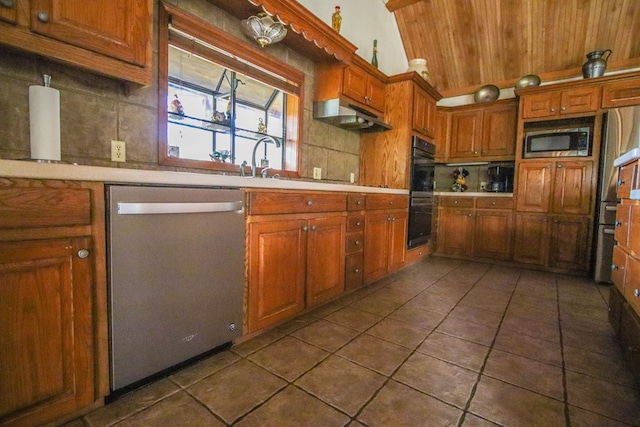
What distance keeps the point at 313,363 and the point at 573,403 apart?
1.07 metres

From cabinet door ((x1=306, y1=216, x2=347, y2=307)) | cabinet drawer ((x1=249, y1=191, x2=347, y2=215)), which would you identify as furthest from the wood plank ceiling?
cabinet door ((x1=306, y1=216, x2=347, y2=307))

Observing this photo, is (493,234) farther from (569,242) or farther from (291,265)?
(291,265)

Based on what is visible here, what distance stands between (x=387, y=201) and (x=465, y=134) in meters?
2.13

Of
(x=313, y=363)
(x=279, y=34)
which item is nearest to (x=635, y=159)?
(x=313, y=363)

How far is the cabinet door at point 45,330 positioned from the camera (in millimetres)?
838

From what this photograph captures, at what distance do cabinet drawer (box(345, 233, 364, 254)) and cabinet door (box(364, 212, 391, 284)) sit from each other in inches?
2.8

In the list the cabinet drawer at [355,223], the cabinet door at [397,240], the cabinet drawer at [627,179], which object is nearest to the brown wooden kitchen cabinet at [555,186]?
the cabinet door at [397,240]

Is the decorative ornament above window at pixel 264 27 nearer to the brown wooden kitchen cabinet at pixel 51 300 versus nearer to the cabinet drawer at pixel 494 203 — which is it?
the brown wooden kitchen cabinet at pixel 51 300

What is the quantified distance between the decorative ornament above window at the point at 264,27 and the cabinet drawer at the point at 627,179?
212 centimetres

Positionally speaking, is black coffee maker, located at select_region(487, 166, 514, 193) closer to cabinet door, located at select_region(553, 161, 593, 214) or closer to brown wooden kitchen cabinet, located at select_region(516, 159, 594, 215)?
brown wooden kitchen cabinet, located at select_region(516, 159, 594, 215)

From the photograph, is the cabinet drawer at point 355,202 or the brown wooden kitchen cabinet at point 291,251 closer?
the brown wooden kitchen cabinet at point 291,251

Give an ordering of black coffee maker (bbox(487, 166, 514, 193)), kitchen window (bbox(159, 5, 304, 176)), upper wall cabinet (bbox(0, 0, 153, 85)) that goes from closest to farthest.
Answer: upper wall cabinet (bbox(0, 0, 153, 85))
kitchen window (bbox(159, 5, 304, 176))
black coffee maker (bbox(487, 166, 514, 193))

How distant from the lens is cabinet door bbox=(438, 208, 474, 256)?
3.81m

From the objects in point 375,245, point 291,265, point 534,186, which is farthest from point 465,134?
point 291,265
